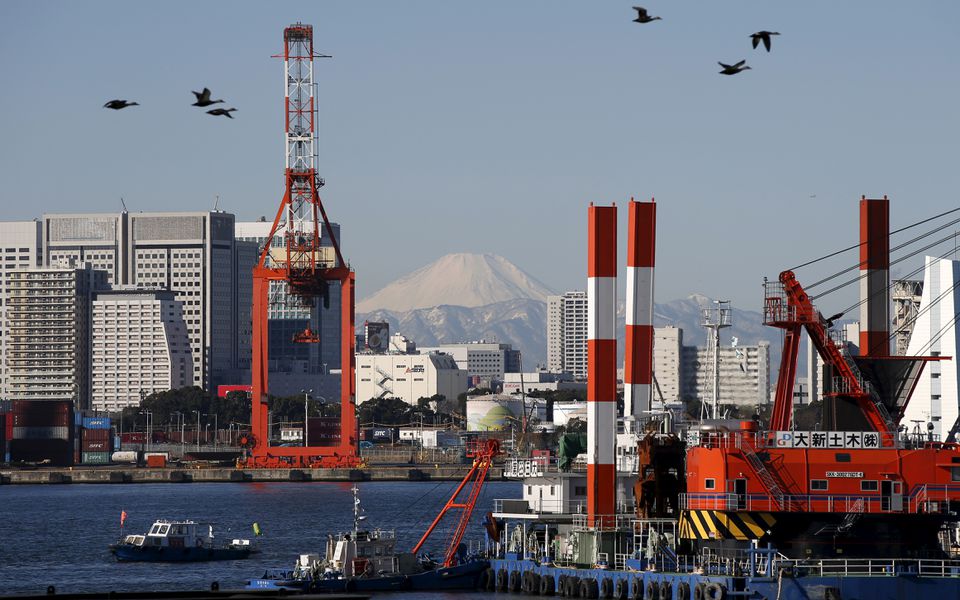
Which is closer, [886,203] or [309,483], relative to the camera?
[886,203]

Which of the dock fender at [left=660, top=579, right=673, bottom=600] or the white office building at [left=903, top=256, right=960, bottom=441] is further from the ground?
the white office building at [left=903, top=256, right=960, bottom=441]

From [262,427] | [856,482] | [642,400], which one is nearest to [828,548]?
[856,482]

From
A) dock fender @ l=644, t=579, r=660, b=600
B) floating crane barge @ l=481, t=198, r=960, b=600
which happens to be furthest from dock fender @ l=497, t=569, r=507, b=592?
dock fender @ l=644, t=579, r=660, b=600

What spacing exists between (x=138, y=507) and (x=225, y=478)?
5170 cm

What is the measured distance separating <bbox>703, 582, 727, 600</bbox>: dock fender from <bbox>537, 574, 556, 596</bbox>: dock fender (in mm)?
9780

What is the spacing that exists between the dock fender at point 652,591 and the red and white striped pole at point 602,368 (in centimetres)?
618

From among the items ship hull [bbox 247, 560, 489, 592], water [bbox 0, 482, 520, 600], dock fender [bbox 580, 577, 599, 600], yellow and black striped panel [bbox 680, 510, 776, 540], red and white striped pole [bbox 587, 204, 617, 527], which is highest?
red and white striped pole [bbox 587, 204, 617, 527]

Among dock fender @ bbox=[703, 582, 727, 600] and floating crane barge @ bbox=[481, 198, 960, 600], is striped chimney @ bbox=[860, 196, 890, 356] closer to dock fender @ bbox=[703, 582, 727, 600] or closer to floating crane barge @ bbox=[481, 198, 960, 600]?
floating crane barge @ bbox=[481, 198, 960, 600]

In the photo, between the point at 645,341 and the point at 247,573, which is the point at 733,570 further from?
the point at 247,573

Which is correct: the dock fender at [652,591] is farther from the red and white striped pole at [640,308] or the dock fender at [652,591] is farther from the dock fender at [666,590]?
the red and white striped pole at [640,308]

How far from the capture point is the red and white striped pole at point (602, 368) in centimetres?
6303

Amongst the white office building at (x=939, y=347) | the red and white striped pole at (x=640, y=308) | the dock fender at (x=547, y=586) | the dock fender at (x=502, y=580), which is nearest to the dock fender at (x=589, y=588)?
the dock fender at (x=547, y=586)

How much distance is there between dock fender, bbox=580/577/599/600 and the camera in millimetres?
59500

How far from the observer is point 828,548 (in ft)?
182
